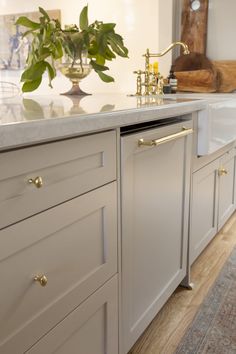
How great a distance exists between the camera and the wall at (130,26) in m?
2.40

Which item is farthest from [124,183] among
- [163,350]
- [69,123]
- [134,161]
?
[163,350]

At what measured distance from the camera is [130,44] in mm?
2484

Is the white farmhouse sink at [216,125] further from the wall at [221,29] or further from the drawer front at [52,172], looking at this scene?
the wall at [221,29]

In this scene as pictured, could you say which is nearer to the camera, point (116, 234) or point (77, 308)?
point (77, 308)

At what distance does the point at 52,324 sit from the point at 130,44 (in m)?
2.09

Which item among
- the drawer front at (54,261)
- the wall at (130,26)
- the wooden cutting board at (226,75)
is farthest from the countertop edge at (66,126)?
the wooden cutting board at (226,75)

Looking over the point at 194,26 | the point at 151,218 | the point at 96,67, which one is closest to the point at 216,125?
the point at 96,67

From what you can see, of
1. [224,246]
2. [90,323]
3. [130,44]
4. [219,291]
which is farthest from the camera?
[130,44]

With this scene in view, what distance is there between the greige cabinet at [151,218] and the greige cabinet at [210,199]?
166mm

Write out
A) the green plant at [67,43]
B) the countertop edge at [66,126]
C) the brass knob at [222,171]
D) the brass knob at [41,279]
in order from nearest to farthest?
1. the countertop edge at [66,126]
2. the brass knob at [41,279]
3. the green plant at [67,43]
4. the brass knob at [222,171]

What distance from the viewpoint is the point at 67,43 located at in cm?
157

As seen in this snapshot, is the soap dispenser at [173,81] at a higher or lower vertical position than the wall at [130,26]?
lower

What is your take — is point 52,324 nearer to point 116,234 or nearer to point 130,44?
point 116,234

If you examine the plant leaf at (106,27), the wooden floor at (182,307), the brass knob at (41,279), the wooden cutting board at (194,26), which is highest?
the wooden cutting board at (194,26)
